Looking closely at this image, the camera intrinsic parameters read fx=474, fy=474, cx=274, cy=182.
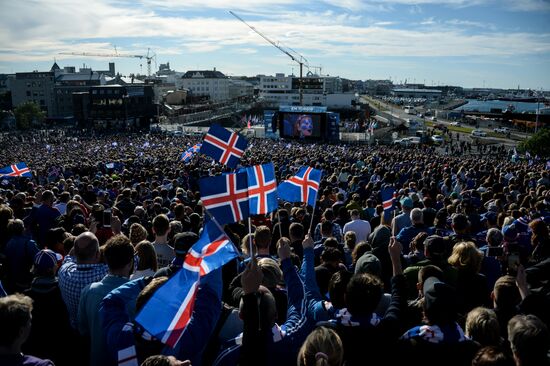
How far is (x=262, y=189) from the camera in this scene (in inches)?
259

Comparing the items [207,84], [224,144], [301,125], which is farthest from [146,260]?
[207,84]

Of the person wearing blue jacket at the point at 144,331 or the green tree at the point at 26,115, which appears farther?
the green tree at the point at 26,115

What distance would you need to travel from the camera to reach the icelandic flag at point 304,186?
29.7 feet

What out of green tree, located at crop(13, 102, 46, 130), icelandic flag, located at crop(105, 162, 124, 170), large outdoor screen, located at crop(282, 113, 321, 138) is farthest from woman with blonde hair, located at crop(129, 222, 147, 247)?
green tree, located at crop(13, 102, 46, 130)

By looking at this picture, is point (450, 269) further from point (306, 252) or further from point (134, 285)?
point (134, 285)

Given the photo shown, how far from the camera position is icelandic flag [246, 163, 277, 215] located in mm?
6449

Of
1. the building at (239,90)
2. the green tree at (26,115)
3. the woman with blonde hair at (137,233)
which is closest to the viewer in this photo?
the woman with blonde hair at (137,233)

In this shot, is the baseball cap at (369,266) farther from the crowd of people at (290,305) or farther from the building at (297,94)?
the building at (297,94)

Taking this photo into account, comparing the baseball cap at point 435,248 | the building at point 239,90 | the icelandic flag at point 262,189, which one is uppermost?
the building at point 239,90

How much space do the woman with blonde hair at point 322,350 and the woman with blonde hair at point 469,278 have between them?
2548mm

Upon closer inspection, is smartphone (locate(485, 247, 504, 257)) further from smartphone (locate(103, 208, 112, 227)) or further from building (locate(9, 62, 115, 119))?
building (locate(9, 62, 115, 119))

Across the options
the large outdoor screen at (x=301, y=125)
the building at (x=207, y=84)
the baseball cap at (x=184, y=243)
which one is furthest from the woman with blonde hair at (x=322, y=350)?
the building at (x=207, y=84)

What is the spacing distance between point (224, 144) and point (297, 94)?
122 metres

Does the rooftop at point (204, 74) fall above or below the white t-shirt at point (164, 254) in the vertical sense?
above
